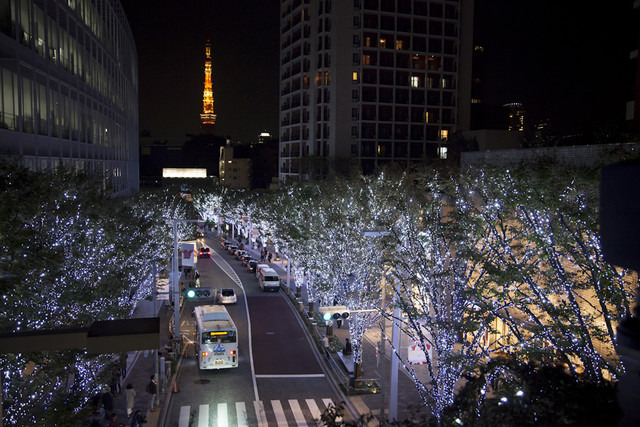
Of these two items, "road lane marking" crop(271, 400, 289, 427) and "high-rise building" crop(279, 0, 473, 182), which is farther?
"high-rise building" crop(279, 0, 473, 182)

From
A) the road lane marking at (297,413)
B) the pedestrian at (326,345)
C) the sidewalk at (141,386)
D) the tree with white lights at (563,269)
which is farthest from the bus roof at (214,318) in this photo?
the tree with white lights at (563,269)

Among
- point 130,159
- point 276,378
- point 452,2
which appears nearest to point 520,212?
point 276,378

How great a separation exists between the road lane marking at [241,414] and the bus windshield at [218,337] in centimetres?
404

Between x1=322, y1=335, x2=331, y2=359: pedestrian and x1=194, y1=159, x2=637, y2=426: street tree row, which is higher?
x1=194, y1=159, x2=637, y2=426: street tree row

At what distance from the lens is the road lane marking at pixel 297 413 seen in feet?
61.9

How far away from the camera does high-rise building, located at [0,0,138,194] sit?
2022 cm

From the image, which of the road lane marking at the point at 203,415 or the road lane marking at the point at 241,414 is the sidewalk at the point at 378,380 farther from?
the road lane marking at the point at 203,415

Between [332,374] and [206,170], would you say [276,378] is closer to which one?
[332,374]

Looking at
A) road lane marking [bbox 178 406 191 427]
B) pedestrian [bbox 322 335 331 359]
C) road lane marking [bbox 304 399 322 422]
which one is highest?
pedestrian [bbox 322 335 331 359]

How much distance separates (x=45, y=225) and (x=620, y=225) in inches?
593

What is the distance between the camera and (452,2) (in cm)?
7438

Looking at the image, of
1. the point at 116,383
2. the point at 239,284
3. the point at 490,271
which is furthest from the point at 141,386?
the point at 239,284

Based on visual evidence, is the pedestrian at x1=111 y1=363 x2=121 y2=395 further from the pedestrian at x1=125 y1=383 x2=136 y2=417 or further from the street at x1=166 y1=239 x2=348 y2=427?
the street at x1=166 y1=239 x2=348 y2=427

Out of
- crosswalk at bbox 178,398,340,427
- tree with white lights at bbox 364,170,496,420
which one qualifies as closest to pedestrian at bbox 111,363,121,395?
crosswalk at bbox 178,398,340,427
